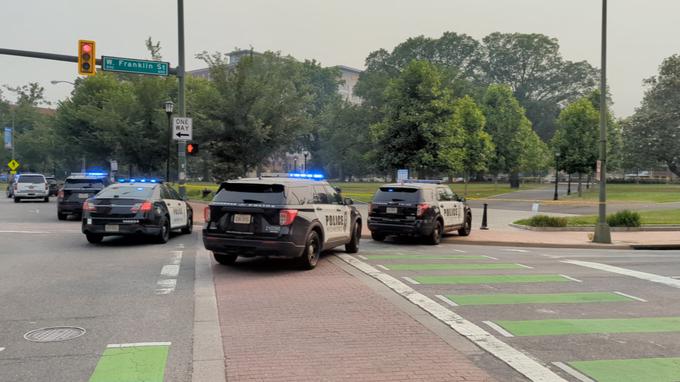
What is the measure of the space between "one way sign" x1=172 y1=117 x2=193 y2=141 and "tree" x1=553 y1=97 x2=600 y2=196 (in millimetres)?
37340

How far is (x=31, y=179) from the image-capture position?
34.5 meters

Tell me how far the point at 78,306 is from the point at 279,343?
3.23 meters

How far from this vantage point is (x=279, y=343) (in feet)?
19.8

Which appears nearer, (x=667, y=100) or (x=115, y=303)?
(x=115, y=303)

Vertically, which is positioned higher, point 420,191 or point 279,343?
point 420,191

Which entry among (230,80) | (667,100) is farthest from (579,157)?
(230,80)

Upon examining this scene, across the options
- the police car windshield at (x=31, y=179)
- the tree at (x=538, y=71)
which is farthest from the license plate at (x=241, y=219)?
the tree at (x=538, y=71)

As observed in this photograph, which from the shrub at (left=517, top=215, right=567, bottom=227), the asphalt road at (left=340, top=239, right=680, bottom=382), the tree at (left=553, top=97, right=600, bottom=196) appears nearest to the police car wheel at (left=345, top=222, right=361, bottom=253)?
the asphalt road at (left=340, top=239, right=680, bottom=382)

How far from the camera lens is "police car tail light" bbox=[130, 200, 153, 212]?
13969 millimetres

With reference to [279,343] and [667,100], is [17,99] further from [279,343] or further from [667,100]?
[279,343]

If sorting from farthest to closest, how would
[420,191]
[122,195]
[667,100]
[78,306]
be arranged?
→ 1. [667,100]
2. [420,191]
3. [122,195]
4. [78,306]

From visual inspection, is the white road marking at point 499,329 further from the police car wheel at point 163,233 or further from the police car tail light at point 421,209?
the police car wheel at point 163,233

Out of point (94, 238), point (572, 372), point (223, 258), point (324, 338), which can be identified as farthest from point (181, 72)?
point (572, 372)

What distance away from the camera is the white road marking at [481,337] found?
17.3 ft
